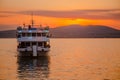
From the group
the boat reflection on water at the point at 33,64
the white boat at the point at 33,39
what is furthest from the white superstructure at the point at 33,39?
the boat reflection on water at the point at 33,64

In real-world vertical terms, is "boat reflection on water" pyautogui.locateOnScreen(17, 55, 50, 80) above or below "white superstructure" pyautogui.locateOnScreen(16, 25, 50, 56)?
below

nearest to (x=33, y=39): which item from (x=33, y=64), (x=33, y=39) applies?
(x=33, y=39)

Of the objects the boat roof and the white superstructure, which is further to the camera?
the boat roof

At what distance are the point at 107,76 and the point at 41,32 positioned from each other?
14639 millimetres

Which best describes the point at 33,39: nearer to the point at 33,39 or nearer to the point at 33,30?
the point at 33,39

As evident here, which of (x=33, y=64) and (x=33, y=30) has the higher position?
(x=33, y=30)

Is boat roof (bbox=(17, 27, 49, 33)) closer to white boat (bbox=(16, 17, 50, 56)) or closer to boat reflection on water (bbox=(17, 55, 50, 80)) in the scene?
white boat (bbox=(16, 17, 50, 56))

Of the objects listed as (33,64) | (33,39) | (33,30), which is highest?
(33,30)

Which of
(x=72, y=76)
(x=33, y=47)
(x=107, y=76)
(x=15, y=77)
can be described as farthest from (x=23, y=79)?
(x=33, y=47)

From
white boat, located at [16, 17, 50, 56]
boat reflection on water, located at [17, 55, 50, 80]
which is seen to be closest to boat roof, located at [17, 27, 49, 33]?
white boat, located at [16, 17, 50, 56]

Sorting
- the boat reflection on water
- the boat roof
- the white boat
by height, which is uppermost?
the boat roof

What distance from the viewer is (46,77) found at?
23.8 m

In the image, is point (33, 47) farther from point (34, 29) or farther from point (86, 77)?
point (86, 77)

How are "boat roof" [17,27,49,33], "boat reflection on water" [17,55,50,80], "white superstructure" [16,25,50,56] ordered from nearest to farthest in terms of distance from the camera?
"boat reflection on water" [17,55,50,80]
"white superstructure" [16,25,50,56]
"boat roof" [17,27,49,33]
